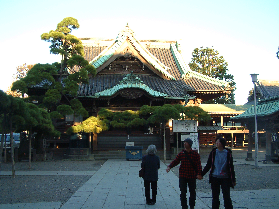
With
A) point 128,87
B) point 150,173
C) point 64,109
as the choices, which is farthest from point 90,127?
point 150,173

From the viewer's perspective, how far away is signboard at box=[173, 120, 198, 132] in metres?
19.2

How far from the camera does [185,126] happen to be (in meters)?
19.2

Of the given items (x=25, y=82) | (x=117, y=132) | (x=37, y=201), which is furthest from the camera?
(x=117, y=132)

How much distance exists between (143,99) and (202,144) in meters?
6.62

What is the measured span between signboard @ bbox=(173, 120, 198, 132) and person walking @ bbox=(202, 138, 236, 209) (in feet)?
42.8

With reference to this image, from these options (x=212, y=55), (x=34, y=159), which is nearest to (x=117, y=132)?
(x=34, y=159)

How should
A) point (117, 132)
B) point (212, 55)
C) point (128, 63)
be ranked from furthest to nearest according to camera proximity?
point (212, 55) → point (128, 63) → point (117, 132)

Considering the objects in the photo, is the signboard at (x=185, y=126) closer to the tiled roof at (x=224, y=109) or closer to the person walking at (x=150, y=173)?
the person walking at (x=150, y=173)

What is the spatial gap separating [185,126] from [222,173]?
13.3 m

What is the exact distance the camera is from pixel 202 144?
81.6 feet

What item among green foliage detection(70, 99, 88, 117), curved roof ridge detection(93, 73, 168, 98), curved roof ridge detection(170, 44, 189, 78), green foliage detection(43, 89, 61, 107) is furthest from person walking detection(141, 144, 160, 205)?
curved roof ridge detection(170, 44, 189, 78)

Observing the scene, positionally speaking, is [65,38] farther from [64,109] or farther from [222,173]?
[222,173]

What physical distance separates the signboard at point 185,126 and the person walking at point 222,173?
1306 cm

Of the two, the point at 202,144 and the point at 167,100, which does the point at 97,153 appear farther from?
the point at 202,144
